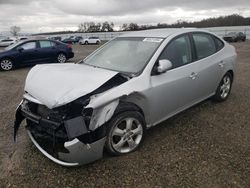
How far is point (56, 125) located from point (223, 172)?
6.71 feet

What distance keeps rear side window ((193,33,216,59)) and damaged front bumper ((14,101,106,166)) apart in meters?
2.46

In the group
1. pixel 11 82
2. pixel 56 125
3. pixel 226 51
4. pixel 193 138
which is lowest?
pixel 11 82

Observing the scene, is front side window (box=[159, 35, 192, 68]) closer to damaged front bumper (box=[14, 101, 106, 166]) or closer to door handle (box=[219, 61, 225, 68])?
door handle (box=[219, 61, 225, 68])

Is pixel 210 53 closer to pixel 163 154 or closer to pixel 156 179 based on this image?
pixel 163 154

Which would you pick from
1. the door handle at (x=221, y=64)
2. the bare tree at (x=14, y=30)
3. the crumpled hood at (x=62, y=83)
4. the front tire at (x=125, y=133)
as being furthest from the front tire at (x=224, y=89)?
the bare tree at (x=14, y=30)

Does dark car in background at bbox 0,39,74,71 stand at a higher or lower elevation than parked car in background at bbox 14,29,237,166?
lower

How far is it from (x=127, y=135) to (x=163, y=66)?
41.9 inches

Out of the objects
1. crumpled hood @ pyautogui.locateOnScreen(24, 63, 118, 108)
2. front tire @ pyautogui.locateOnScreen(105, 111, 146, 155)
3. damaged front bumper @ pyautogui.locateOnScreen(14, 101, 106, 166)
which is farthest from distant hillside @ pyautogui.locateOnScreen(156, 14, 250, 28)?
damaged front bumper @ pyautogui.locateOnScreen(14, 101, 106, 166)

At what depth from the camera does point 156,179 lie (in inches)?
114

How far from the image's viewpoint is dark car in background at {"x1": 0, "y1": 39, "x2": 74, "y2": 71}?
37.4 feet

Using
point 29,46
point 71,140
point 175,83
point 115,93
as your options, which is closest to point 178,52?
point 175,83

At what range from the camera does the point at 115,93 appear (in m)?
3.07

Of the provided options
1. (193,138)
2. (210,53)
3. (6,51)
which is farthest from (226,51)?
(6,51)

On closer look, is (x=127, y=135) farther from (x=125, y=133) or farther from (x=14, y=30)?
(x=14, y=30)
